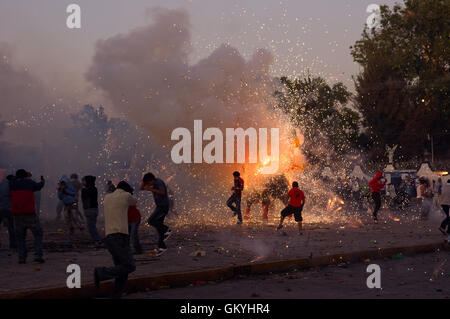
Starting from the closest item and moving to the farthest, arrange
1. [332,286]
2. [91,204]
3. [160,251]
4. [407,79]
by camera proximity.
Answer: [332,286] < [160,251] < [91,204] < [407,79]

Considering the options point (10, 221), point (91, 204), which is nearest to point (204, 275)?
point (91, 204)

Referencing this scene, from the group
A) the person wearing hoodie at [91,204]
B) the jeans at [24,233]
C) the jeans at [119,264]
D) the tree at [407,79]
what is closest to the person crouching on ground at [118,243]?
the jeans at [119,264]

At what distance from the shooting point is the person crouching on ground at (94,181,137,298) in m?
7.73

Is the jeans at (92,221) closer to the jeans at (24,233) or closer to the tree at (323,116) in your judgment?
the jeans at (24,233)

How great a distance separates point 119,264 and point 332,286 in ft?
9.67

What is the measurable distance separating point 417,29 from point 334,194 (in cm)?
1360

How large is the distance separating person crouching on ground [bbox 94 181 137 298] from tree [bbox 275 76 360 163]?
46.7 meters

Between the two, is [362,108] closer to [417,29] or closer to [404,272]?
[417,29]

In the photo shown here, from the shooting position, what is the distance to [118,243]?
25.7 ft

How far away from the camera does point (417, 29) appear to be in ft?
142

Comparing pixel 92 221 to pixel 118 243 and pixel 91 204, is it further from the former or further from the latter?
pixel 118 243

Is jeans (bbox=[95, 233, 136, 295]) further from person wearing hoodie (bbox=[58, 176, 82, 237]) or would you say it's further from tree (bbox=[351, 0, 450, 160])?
tree (bbox=[351, 0, 450, 160])
